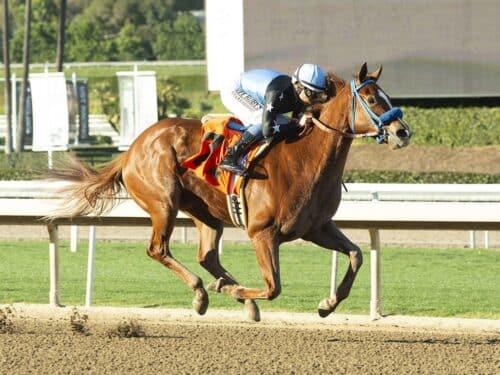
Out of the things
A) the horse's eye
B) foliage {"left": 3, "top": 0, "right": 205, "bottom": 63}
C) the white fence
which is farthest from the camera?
foliage {"left": 3, "top": 0, "right": 205, "bottom": 63}

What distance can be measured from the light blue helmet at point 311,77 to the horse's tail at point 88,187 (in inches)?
59.5

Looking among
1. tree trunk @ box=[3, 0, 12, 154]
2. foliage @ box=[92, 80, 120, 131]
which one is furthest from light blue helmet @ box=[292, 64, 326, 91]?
foliage @ box=[92, 80, 120, 131]

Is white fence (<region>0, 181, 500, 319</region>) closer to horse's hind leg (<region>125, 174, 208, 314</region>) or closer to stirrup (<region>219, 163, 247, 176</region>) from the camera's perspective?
horse's hind leg (<region>125, 174, 208, 314</region>)

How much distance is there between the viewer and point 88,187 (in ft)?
26.2

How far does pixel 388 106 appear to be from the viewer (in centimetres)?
659

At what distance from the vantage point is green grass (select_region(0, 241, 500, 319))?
29.7 feet

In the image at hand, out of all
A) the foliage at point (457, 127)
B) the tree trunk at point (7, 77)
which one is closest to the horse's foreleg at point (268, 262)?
the foliage at point (457, 127)

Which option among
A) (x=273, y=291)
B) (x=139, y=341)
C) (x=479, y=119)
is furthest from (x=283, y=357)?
(x=479, y=119)

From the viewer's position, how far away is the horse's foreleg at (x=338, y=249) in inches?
277

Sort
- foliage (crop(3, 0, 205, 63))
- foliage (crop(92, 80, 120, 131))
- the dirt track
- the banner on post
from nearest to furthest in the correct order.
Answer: the dirt track < the banner on post < foliage (crop(92, 80, 120, 131)) < foliage (crop(3, 0, 205, 63))

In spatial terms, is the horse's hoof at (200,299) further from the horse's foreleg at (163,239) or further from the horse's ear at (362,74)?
the horse's ear at (362,74)

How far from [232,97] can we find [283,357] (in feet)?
5.60

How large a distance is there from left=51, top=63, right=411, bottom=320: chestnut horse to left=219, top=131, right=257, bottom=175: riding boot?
8 cm

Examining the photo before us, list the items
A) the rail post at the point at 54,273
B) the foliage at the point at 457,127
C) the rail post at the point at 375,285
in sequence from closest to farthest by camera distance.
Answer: the rail post at the point at 375,285
the rail post at the point at 54,273
the foliage at the point at 457,127
